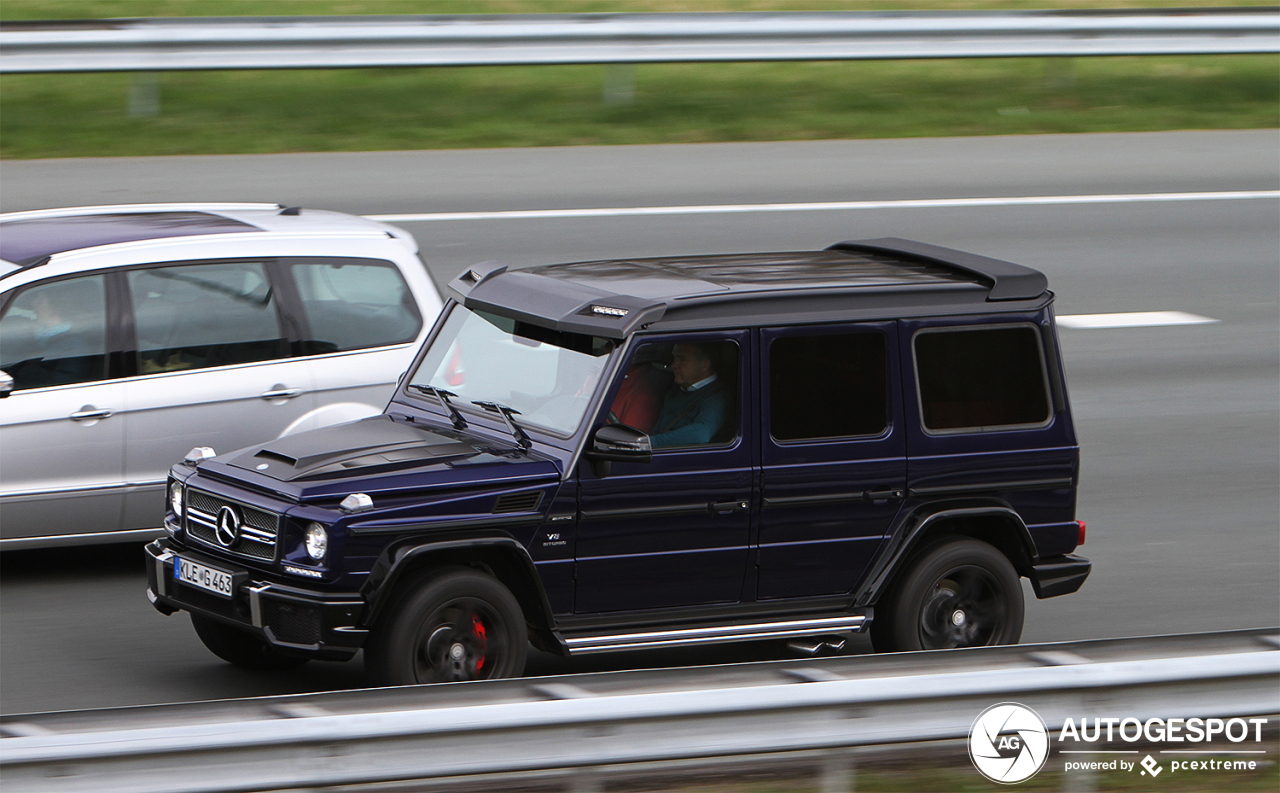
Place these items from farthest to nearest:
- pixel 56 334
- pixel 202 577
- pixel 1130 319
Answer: pixel 1130 319, pixel 56 334, pixel 202 577

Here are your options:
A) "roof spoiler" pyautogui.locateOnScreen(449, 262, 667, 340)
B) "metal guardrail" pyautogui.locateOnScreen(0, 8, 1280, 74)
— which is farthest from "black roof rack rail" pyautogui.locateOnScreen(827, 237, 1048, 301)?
"metal guardrail" pyautogui.locateOnScreen(0, 8, 1280, 74)

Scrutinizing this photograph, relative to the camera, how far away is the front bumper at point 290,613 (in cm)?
652

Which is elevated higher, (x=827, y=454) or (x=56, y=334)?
(x=56, y=334)

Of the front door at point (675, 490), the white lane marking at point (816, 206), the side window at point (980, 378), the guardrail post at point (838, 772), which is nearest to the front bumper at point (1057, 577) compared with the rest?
the side window at point (980, 378)

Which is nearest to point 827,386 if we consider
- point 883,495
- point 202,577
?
point 883,495

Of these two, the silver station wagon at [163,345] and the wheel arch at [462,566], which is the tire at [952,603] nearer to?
the wheel arch at [462,566]

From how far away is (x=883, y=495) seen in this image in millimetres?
7395

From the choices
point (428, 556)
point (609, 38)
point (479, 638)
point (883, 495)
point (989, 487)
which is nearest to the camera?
point (428, 556)

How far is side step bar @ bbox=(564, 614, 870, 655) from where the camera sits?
7016 millimetres

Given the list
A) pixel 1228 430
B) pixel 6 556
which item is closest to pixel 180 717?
pixel 6 556

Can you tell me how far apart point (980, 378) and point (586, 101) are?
11.6m

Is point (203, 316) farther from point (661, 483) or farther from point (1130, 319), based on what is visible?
point (1130, 319)

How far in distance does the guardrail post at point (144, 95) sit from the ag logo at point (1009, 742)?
13.4 metres

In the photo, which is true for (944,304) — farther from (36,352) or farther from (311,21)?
(311,21)
